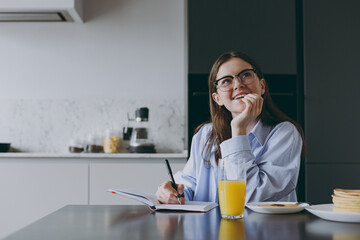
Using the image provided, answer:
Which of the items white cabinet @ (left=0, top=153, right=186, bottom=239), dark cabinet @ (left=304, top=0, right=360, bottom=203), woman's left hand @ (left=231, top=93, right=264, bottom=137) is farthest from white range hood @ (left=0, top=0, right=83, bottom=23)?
woman's left hand @ (left=231, top=93, right=264, bottom=137)

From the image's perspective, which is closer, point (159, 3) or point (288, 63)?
point (288, 63)

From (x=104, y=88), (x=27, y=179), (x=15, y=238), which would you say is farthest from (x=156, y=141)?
(x=15, y=238)

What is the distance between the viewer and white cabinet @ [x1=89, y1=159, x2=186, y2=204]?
2887mm

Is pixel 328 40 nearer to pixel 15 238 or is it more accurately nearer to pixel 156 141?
pixel 156 141

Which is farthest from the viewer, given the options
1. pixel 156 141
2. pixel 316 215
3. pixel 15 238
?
pixel 156 141

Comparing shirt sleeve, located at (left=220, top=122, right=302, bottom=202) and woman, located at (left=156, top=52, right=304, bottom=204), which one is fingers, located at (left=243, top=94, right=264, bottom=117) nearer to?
woman, located at (left=156, top=52, right=304, bottom=204)

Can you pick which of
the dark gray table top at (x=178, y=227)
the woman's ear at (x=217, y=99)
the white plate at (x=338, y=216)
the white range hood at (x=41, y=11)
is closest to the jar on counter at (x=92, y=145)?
the white range hood at (x=41, y=11)

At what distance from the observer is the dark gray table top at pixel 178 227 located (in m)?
0.86

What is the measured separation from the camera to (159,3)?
352 centimetres

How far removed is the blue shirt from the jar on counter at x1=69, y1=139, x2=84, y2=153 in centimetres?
159

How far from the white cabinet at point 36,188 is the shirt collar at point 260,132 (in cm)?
152

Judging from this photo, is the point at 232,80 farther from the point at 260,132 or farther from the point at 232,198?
the point at 232,198

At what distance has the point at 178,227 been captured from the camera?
95 cm

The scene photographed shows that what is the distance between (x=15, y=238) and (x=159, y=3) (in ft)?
9.65
